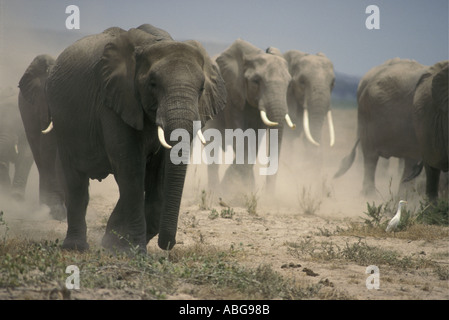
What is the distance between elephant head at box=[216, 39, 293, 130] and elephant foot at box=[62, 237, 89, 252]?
472cm

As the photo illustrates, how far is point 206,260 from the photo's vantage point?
21.1 feet

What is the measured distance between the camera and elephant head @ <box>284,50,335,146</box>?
14.5m

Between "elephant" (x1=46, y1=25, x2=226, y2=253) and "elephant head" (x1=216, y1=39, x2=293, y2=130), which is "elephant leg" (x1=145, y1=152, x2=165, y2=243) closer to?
"elephant" (x1=46, y1=25, x2=226, y2=253)

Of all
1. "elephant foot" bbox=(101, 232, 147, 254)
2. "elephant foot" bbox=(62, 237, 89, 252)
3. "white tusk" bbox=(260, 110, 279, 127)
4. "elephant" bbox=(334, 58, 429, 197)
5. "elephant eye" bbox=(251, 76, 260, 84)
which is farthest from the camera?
"elephant" bbox=(334, 58, 429, 197)

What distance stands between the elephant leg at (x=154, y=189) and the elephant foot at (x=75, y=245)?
757 mm

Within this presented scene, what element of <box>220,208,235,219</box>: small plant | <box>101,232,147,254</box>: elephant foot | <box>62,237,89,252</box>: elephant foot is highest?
<box>101,232,147,254</box>: elephant foot

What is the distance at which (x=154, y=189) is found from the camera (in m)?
7.65

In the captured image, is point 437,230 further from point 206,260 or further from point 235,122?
point 235,122

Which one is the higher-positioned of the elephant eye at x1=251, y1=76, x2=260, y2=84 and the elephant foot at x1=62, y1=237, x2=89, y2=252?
the elephant eye at x1=251, y1=76, x2=260, y2=84

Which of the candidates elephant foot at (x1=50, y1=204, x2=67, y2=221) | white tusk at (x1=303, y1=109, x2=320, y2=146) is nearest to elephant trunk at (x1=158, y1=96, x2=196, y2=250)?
elephant foot at (x1=50, y1=204, x2=67, y2=221)

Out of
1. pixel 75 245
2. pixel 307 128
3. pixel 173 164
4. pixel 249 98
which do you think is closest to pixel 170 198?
pixel 173 164

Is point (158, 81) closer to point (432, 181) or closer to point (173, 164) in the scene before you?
point (173, 164)

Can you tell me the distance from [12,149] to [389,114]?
7012mm

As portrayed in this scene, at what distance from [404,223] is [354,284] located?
3126 millimetres
